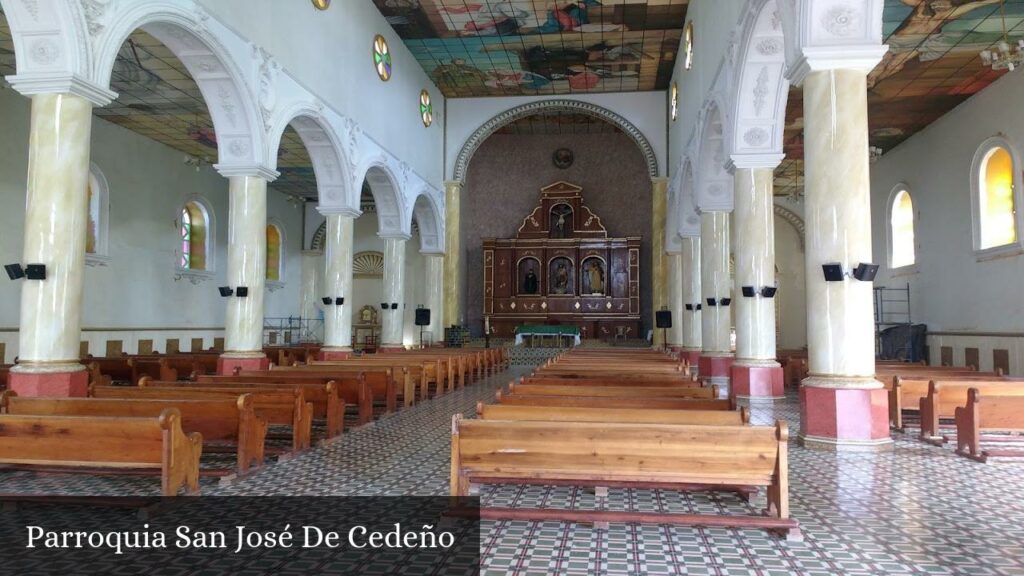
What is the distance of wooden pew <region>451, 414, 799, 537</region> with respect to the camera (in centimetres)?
445

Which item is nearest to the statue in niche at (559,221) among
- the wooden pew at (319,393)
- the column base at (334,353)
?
the column base at (334,353)

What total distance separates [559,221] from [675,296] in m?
7.68

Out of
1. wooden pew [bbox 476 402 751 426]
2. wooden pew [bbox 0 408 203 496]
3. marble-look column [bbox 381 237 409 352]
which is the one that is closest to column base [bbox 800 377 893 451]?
wooden pew [bbox 476 402 751 426]

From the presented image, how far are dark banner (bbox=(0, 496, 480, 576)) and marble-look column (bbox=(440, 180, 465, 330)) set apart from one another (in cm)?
1890

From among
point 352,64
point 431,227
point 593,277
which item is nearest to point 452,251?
point 431,227

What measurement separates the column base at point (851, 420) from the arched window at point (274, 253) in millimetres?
23247

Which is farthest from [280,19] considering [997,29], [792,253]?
[792,253]

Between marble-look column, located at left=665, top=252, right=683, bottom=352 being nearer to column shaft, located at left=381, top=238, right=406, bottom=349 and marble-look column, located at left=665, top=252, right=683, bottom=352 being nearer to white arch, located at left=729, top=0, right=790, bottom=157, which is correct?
column shaft, located at left=381, top=238, right=406, bottom=349

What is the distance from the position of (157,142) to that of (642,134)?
15126 mm

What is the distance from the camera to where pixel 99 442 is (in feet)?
17.1

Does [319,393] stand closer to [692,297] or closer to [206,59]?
[206,59]

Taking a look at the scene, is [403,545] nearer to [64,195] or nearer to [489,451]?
[489,451]

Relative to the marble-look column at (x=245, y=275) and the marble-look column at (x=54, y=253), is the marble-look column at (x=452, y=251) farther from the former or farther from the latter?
the marble-look column at (x=54, y=253)

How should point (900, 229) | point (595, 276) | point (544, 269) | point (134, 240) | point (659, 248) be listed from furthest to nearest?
point (595, 276) < point (544, 269) < point (659, 248) < point (900, 229) < point (134, 240)
